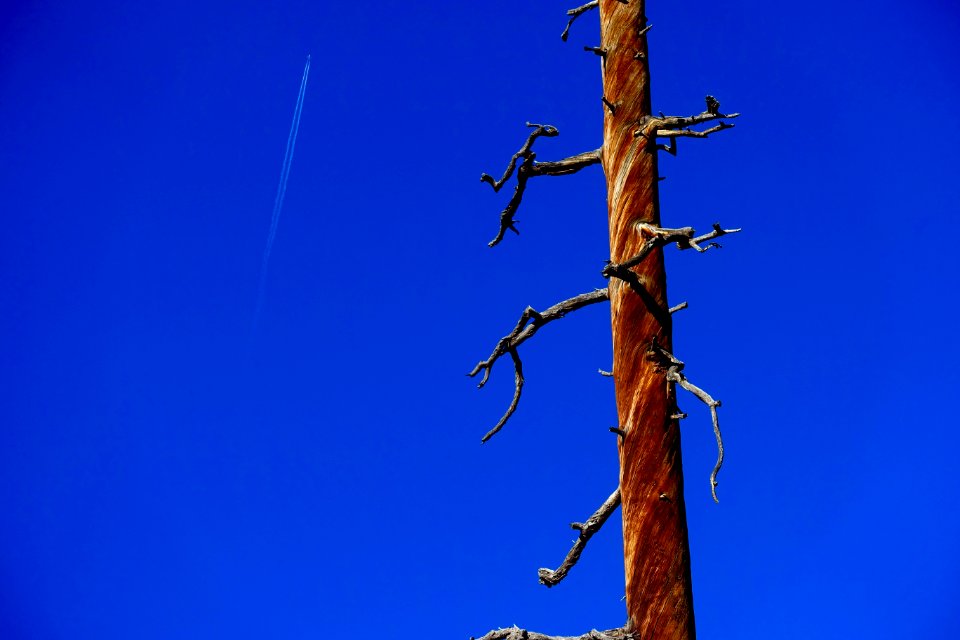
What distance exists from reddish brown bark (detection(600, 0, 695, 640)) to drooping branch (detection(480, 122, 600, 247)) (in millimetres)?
200

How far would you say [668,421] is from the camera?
4.13m

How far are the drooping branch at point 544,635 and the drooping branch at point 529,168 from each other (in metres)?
2.41

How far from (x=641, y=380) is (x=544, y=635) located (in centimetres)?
149

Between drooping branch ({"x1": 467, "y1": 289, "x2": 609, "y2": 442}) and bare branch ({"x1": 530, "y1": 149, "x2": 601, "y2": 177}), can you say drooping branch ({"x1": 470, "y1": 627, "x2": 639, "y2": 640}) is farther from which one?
bare branch ({"x1": 530, "y1": 149, "x2": 601, "y2": 177})

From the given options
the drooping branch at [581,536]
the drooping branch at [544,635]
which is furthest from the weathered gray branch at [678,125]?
the drooping branch at [544,635]

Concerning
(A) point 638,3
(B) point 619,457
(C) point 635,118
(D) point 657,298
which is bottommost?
(B) point 619,457

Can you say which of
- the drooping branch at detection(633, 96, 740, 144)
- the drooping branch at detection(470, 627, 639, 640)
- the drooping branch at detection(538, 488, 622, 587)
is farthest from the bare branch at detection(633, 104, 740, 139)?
Result: the drooping branch at detection(470, 627, 639, 640)

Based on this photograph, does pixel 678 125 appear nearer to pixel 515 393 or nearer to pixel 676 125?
pixel 676 125

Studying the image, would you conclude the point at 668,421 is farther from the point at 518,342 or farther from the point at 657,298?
the point at 518,342

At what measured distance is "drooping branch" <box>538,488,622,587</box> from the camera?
4.43 meters

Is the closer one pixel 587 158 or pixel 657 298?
pixel 657 298

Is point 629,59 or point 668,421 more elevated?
point 629,59

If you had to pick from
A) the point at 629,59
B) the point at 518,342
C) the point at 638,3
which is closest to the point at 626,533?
the point at 518,342

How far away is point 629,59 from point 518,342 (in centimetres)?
191
